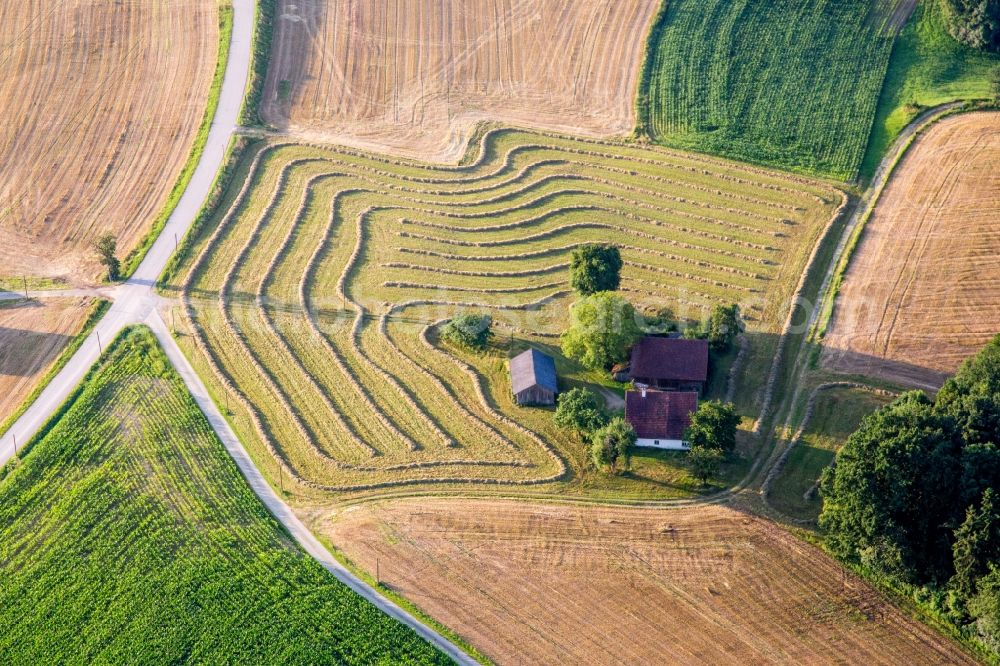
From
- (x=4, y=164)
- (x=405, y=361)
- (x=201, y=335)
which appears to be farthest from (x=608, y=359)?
(x=4, y=164)

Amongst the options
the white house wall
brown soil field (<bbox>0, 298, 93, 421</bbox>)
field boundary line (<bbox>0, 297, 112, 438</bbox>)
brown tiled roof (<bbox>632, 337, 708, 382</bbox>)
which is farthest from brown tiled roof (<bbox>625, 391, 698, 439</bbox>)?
brown soil field (<bbox>0, 298, 93, 421</bbox>)

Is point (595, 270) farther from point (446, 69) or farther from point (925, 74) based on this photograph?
point (925, 74)

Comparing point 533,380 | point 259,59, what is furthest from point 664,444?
point 259,59

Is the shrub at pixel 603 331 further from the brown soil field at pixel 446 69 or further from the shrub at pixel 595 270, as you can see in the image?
the brown soil field at pixel 446 69

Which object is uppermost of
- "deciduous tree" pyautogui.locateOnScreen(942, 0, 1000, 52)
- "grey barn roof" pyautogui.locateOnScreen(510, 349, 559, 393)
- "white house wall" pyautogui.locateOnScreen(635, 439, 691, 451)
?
"deciduous tree" pyautogui.locateOnScreen(942, 0, 1000, 52)

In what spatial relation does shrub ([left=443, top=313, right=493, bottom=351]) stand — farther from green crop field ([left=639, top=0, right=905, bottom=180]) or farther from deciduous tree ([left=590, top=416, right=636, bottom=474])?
green crop field ([left=639, top=0, right=905, bottom=180])

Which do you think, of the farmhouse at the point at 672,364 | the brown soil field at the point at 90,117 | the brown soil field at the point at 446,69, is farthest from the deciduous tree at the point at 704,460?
the brown soil field at the point at 90,117
